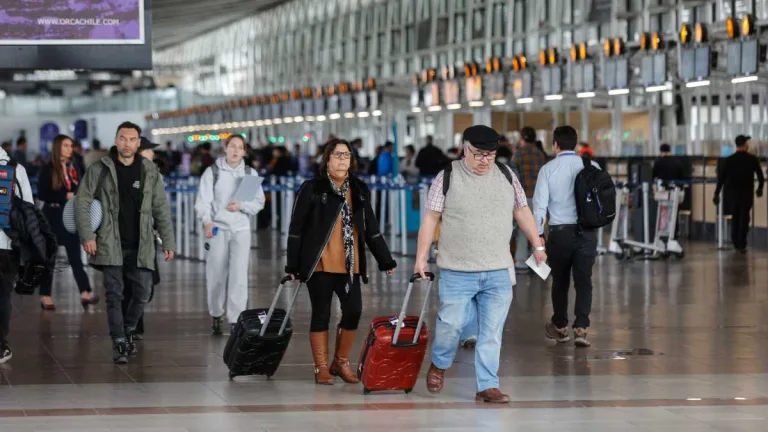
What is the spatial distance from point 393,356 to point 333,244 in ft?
3.00

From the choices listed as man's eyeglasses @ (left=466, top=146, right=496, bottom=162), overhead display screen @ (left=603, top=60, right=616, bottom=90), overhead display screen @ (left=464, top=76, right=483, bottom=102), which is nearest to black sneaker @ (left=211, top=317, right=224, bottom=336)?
man's eyeglasses @ (left=466, top=146, right=496, bottom=162)

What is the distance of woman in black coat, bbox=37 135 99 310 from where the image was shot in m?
15.4

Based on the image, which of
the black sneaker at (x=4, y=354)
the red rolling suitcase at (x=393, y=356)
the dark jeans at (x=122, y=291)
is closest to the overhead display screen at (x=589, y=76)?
the dark jeans at (x=122, y=291)

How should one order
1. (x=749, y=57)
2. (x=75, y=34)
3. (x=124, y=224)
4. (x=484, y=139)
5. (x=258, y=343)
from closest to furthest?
(x=484, y=139) → (x=258, y=343) → (x=124, y=224) → (x=75, y=34) → (x=749, y=57)

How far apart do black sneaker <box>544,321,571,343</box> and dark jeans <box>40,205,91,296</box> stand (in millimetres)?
5373

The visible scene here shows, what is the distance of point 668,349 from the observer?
11.8 metres

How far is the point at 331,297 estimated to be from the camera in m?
10.0

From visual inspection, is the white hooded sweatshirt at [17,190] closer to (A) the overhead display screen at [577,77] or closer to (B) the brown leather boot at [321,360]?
(B) the brown leather boot at [321,360]

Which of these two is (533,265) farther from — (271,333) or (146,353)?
(146,353)

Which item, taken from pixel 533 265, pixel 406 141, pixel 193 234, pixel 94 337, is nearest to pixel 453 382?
pixel 533 265

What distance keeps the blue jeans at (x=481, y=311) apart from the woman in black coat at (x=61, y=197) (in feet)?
22.7

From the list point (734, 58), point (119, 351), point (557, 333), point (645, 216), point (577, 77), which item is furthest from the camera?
point (577, 77)

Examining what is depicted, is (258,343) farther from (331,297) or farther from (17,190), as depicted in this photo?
(17,190)

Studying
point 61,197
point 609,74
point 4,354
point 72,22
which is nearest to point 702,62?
point 609,74
